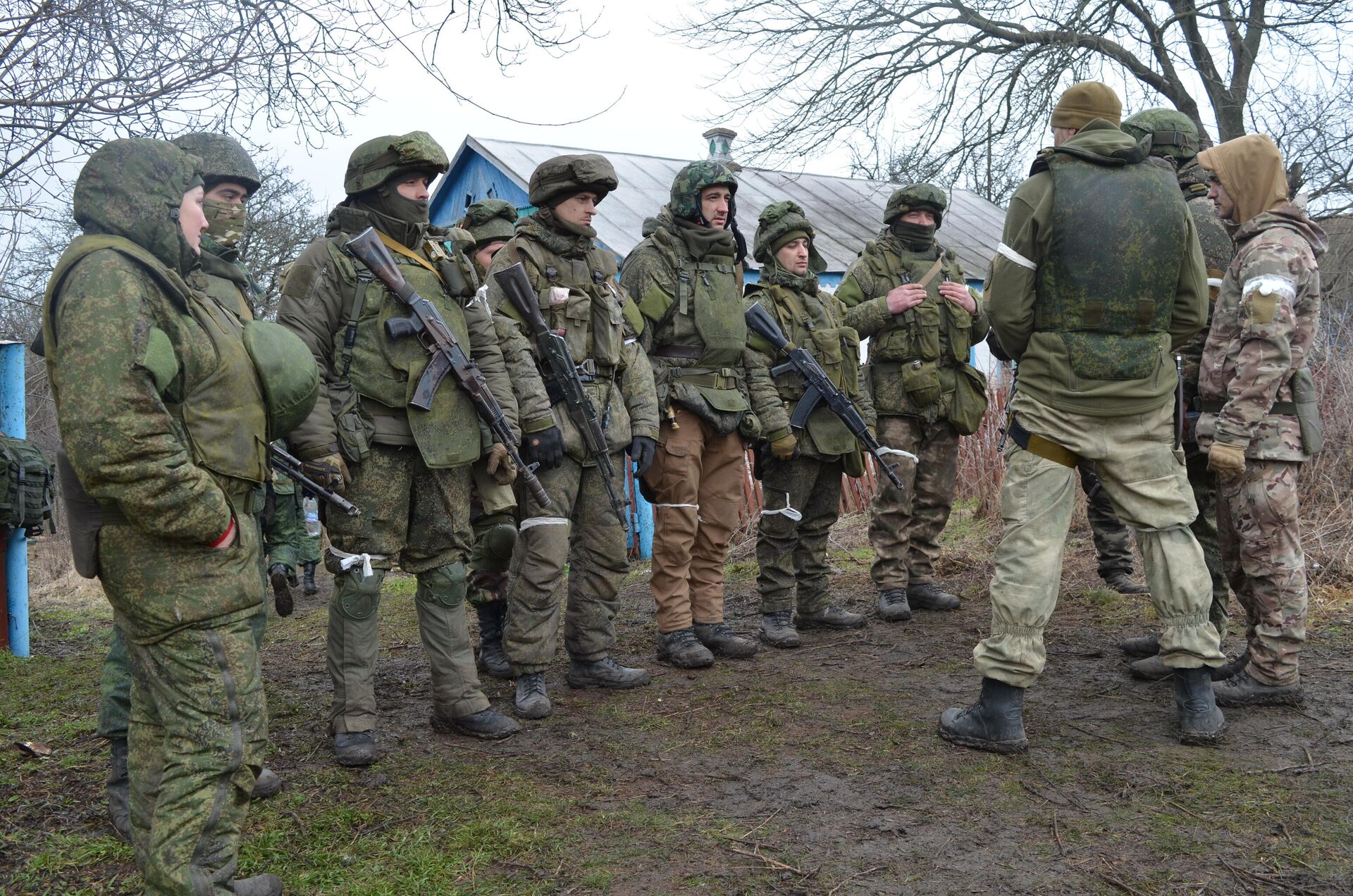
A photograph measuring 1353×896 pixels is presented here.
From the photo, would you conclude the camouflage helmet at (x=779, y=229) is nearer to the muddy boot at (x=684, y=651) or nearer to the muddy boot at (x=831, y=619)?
the muddy boot at (x=831, y=619)

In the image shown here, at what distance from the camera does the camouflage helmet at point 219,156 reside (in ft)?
13.7

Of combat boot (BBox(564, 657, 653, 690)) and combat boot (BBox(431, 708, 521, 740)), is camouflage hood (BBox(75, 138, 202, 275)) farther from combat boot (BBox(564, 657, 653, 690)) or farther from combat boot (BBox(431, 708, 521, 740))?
combat boot (BBox(564, 657, 653, 690))

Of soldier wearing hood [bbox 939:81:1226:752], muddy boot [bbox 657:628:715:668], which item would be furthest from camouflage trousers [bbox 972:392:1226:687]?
muddy boot [bbox 657:628:715:668]

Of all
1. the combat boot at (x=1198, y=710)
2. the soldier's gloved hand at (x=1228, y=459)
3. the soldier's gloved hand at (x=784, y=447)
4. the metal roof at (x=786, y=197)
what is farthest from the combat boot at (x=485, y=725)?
the metal roof at (x=786, y=197)

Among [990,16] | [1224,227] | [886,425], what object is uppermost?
[990,16]

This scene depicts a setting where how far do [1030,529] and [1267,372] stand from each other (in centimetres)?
110

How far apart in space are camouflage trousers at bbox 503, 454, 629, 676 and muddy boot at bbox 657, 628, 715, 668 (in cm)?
39

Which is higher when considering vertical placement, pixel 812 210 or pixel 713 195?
pixel 812 210

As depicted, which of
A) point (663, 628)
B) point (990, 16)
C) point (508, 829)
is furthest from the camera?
point (990, 16)

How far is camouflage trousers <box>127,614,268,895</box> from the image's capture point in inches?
91.7

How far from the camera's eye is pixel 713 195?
5.05 meters

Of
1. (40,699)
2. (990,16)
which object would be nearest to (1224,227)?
(40,699)

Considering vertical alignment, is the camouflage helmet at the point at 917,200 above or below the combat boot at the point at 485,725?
above

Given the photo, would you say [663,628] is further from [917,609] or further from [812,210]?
[812,210]
